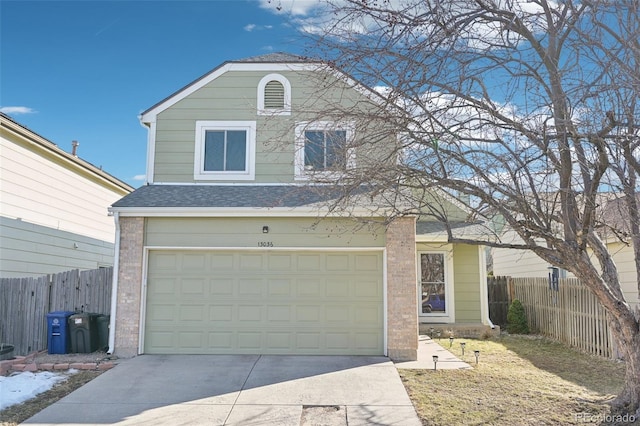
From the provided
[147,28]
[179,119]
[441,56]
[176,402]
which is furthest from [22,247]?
[441,56]

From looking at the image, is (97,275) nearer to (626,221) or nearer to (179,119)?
(179,119)

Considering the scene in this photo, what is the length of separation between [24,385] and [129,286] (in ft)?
8.89

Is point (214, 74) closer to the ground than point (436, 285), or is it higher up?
higher up

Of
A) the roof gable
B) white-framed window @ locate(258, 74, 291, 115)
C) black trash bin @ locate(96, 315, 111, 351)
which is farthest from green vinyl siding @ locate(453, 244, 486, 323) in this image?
black trash bin @ locate(96, 315, 111, 351)

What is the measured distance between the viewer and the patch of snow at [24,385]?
7141 millimetres

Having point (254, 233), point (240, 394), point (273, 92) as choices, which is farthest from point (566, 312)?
point (273, 92)

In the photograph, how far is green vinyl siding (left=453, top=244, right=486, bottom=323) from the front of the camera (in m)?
13.8

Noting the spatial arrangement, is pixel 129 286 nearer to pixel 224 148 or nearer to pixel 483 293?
pixel 224 148

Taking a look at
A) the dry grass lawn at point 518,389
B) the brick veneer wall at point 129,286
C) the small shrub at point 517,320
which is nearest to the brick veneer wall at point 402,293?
the dry grass lawn at point 518,389

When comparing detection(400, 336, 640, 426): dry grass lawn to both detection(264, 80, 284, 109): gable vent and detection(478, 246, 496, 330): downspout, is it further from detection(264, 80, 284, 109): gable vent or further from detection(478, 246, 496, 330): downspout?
detection(264, 80, 284, 109): gable vent

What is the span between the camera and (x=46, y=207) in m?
13.2

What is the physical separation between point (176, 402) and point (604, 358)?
→ 28.4 feet

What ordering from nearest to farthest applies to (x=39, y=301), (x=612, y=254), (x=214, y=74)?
(x=39, y=301) < (x=214, y=74) < (x=612, y=254)

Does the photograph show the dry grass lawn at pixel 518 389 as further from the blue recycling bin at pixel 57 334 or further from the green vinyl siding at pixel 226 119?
the blue recycling bin at pixel 57 334
